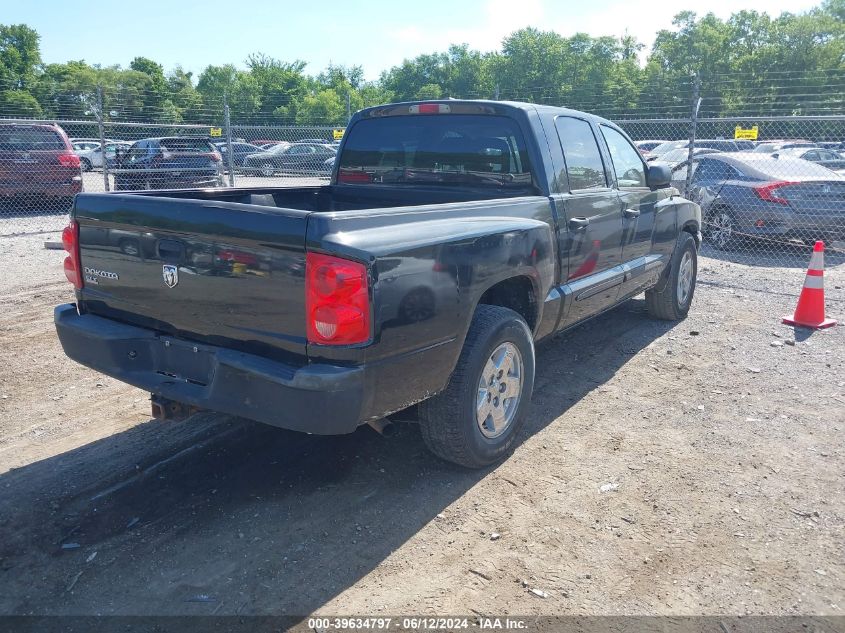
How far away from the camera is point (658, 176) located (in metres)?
5.70

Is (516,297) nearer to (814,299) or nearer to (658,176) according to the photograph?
(658,176)

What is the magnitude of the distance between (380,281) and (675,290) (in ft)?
15.0

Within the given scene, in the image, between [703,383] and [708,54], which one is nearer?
[703,383]

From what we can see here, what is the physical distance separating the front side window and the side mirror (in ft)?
0.26

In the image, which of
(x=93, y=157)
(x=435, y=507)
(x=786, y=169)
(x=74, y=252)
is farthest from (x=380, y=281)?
(x=93, y=157)

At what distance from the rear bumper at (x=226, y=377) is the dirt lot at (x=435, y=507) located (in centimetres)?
62

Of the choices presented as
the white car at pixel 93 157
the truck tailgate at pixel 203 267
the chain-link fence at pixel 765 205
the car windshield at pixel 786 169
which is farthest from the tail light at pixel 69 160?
the car windshield at pixel 786 169

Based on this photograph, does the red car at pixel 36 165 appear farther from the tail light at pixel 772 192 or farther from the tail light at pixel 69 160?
the tail light at pixel 772 192

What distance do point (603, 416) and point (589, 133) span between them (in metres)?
2.06

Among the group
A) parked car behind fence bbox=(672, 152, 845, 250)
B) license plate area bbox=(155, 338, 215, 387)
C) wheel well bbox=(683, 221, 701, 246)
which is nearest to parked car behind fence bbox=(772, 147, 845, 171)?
parked car behind fence bbox=(672, 152, 845, 250)

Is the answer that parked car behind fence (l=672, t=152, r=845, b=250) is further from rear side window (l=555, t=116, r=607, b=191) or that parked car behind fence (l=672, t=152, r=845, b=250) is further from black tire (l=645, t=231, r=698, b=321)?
rear side window (l=555, t=116, r=607, b=191)

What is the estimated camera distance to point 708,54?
6356cm

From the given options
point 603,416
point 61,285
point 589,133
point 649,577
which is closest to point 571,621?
point 649,577

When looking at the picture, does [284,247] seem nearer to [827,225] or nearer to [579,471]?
[579,471]
